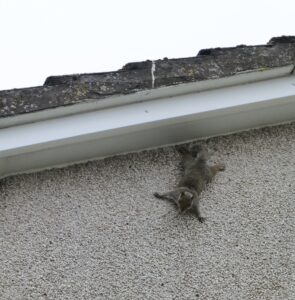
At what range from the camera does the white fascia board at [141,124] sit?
1959 mm

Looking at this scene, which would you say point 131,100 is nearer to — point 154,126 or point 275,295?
point 154,126

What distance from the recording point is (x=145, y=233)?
2020 mm

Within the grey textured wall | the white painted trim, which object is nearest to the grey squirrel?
the grey textured wall

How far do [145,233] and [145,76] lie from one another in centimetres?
53

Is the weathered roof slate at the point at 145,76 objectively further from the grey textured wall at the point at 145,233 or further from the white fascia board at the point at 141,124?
the grey textured wall at the point at 145,233

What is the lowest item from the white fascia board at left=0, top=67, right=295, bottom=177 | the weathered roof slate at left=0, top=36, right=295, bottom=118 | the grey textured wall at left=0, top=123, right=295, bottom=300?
the grey textured wall at left=0, top=123, right=295, bottom=300

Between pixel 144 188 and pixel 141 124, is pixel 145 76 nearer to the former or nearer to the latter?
pixel 141 124

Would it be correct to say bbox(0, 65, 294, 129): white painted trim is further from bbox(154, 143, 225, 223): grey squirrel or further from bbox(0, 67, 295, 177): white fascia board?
bbox(154, 143, 225, 223): grey squirrel

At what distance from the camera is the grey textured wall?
1.91m

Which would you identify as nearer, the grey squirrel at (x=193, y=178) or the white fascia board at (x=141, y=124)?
the white fascia board at (x=141, y=124)

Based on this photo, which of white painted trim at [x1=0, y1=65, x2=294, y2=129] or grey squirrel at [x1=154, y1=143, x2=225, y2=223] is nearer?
white painted trim at [x1=0, y1=65, x2=294, y2=129]

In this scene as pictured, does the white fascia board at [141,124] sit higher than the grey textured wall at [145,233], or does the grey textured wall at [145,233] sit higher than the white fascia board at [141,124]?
the white fascia board at [141,124]

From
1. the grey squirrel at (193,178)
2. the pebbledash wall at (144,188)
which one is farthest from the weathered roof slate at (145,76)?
the grey squirrel at (193,178)

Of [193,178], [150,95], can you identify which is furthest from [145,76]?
[193,178]
